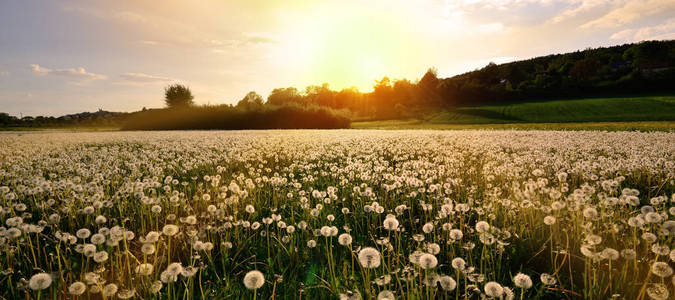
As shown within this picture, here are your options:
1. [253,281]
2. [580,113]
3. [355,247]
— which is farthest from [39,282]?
[580,113]

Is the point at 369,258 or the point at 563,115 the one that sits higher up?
the point at 563,115

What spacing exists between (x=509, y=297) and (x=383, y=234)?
224cm

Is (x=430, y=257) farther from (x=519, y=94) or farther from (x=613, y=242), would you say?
(x=519, y=94)

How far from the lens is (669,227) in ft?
8.20

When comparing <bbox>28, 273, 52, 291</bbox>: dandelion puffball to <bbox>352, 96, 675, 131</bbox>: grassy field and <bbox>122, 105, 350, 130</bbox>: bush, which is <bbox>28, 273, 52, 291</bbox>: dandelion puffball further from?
<bbox>122, 105, 350, 130</bbox>: bush

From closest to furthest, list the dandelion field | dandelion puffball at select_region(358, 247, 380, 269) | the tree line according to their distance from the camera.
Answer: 1. dandelion puffball at select_region(358, 247, 380, 269)
2. the dandelion field
3. the tree line

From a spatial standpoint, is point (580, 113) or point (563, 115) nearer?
point (580, 113)

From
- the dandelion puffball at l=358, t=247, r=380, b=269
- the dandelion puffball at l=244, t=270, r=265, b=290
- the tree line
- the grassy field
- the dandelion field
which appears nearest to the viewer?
the dandelion puffball at l=244, t=270, r=265, b=290

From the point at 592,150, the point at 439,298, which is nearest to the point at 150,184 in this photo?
the point at 439,298

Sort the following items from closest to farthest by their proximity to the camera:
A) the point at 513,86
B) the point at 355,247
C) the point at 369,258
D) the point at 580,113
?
the point at 369,258 → the point at 355,247 → the point at 580,113 → the point at 513,86

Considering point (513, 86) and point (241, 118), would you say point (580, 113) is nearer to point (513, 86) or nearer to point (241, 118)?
point (513, 86)

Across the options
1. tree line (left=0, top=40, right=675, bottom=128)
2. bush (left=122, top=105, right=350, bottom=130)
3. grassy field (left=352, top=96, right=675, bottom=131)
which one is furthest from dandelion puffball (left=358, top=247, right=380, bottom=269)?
tree line (left=0, top=40, right=675, bottom=128)

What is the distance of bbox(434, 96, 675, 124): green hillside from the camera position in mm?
51031

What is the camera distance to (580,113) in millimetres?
58438
